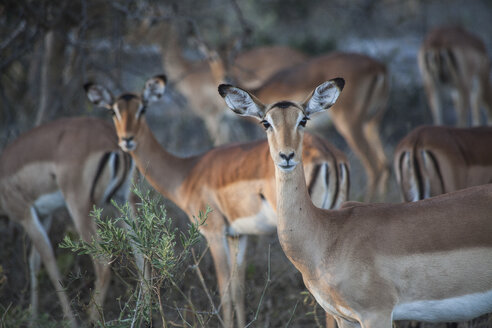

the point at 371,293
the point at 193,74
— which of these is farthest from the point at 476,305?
the point at 193,74

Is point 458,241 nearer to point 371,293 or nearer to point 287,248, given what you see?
point 371,293

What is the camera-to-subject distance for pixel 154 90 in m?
5.43

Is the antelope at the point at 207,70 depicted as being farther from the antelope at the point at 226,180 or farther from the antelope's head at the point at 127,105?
the antelope at the point at 226,180

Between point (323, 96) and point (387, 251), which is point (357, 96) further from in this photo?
point (387, 251)

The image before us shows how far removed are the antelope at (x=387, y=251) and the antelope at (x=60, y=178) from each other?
218cm

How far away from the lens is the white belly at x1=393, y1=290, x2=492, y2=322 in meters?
2.97

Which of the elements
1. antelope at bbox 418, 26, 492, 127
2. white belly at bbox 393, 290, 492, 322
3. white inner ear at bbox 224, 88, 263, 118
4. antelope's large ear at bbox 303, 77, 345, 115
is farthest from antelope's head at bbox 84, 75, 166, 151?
antelope at bbox 418, 26, 492, 127

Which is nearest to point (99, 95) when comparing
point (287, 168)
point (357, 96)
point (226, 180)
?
point (226, 180)

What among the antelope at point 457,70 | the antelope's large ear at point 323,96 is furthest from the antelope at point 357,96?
the antelope's large ear at point 323,96

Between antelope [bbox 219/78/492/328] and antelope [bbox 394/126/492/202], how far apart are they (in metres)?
1.43

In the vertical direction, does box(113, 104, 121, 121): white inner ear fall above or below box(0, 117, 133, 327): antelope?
above

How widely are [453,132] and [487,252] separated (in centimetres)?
193

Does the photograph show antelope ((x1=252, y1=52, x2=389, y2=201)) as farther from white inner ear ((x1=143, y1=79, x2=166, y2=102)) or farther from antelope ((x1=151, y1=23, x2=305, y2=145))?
white inner ear ((x1=143, y1=79, x2=166, y2=102))

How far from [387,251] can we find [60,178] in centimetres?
298
